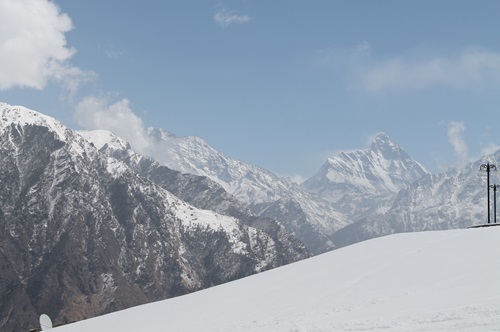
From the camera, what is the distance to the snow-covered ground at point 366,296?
21.7m

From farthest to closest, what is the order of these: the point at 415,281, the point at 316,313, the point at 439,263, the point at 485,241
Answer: the point at 485,241 → the point at 439,263 → the point at 415,281 → the point at 316,313

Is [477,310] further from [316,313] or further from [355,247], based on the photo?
[355,247]

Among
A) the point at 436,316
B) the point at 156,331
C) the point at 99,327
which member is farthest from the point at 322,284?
the point at 99,327

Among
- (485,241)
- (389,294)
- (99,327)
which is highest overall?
(485,241)

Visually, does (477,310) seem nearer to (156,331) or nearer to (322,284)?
(322,284)

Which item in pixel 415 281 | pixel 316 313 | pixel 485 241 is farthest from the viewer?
pixel 485 241

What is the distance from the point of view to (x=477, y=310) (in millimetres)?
20516

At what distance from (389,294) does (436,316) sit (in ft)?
18.0

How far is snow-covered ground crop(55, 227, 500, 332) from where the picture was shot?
71.2 feet

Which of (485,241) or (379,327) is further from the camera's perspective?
(485,241)

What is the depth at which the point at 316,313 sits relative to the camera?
82.7 ft

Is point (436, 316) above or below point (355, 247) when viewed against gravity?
below

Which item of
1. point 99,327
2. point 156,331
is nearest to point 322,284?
point 156,331

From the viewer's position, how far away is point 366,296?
26609 millimetres
